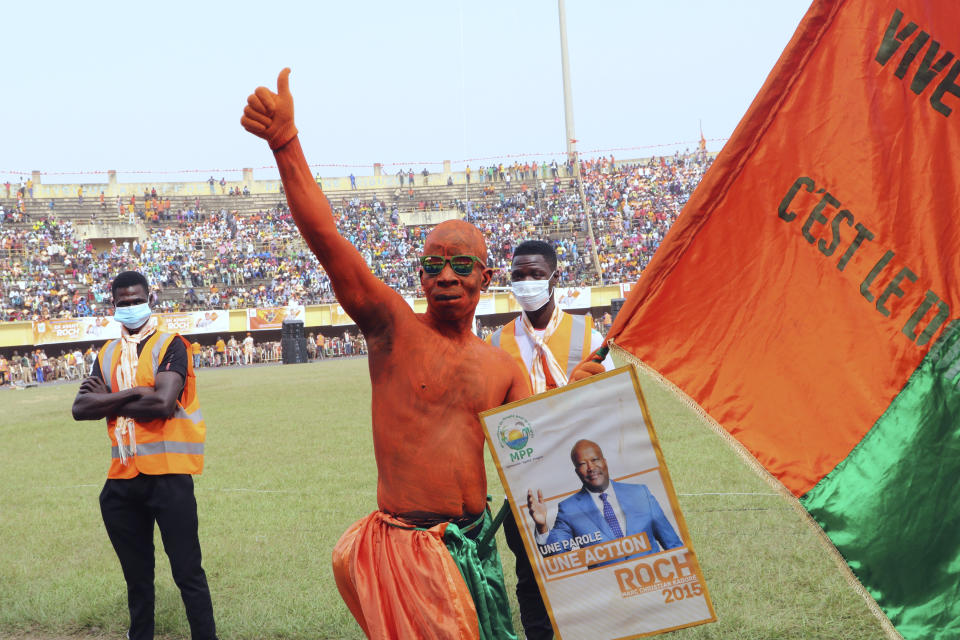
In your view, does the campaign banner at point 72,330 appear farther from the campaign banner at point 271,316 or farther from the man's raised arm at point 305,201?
the man's raised arm at point 305,201

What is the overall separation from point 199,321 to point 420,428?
3900 cm

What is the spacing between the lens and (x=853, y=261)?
2.86 metres

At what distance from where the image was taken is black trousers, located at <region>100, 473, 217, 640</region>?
4859 mm

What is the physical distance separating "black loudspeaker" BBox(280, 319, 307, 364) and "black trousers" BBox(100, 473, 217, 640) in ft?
108

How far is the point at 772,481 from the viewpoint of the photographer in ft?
9.52

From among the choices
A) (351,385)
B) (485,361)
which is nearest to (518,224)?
(351,385)

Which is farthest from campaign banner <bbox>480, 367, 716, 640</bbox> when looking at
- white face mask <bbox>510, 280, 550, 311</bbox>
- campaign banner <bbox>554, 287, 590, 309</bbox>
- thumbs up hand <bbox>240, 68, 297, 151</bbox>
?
campaign banner <bbox>554, 287, 590, 309</bbox>

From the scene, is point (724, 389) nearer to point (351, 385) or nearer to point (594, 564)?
point (594, 564)

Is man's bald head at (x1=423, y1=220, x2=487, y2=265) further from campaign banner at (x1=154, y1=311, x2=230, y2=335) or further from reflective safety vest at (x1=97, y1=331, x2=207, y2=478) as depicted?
campaign banner at (x1=154, y1=311, x2=230, y2=335)

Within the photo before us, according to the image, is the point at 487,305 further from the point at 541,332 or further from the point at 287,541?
the point at 541,332

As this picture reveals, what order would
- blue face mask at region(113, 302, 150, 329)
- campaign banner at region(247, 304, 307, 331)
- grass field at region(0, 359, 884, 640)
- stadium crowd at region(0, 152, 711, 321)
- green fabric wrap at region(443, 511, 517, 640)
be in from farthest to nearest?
stadium crowd at region(0, 152, 711, 321), campaign banner at region(247, 304, 307, 331), grass field at region(0, 359, 884, 640), blue face mask at region(113, 302, 150, 329), green fabric wrap at region(443, 511, 517, 640)

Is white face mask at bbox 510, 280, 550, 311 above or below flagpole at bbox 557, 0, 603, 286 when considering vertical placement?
below

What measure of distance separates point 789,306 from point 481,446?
3.66 feet

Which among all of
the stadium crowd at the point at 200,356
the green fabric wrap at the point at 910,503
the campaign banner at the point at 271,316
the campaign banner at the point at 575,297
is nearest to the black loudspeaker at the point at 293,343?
the stadium crowd at the point at 200,356
